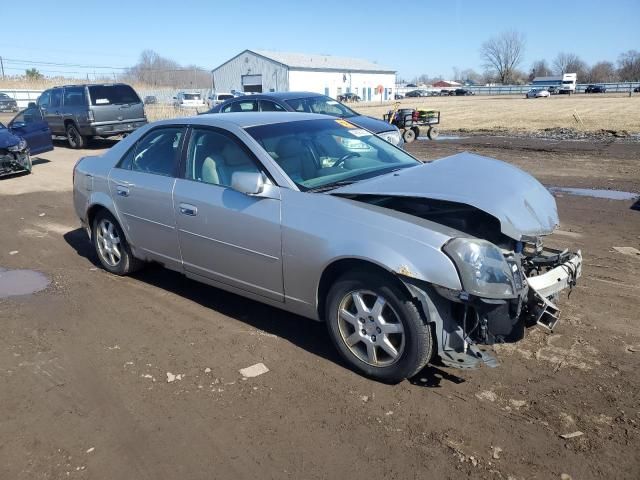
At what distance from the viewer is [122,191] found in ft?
17.0

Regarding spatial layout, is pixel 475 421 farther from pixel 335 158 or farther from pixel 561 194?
pixel 561 194

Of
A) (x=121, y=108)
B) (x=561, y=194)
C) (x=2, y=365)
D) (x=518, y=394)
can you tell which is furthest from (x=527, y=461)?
(x=121, y=108)

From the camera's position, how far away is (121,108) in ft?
56.9

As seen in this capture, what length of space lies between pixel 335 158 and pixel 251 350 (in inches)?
65.6

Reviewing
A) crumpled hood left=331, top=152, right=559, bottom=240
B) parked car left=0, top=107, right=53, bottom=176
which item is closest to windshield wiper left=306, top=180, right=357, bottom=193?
crumpled hood left=331, top=152, right=559, bottom=240

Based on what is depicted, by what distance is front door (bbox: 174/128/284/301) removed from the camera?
12.9 ft

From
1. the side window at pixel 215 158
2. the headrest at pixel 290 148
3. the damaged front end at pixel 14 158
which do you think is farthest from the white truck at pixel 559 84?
the side window at pixel 215 158

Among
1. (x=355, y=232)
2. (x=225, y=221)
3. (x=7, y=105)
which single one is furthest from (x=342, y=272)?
(x=7, y=105)

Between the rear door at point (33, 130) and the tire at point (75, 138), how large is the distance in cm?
332

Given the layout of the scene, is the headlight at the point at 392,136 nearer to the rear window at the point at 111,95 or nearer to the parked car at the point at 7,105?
the rear window at the point at 111,95

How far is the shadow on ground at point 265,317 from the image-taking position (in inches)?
144

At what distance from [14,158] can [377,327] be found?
11550 mm

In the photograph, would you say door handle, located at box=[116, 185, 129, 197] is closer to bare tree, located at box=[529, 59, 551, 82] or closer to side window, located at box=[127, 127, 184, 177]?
side window, located at box=[127, 127, 184, 177]

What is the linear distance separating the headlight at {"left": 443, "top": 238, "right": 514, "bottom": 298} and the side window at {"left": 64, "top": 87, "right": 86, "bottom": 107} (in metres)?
16.6
